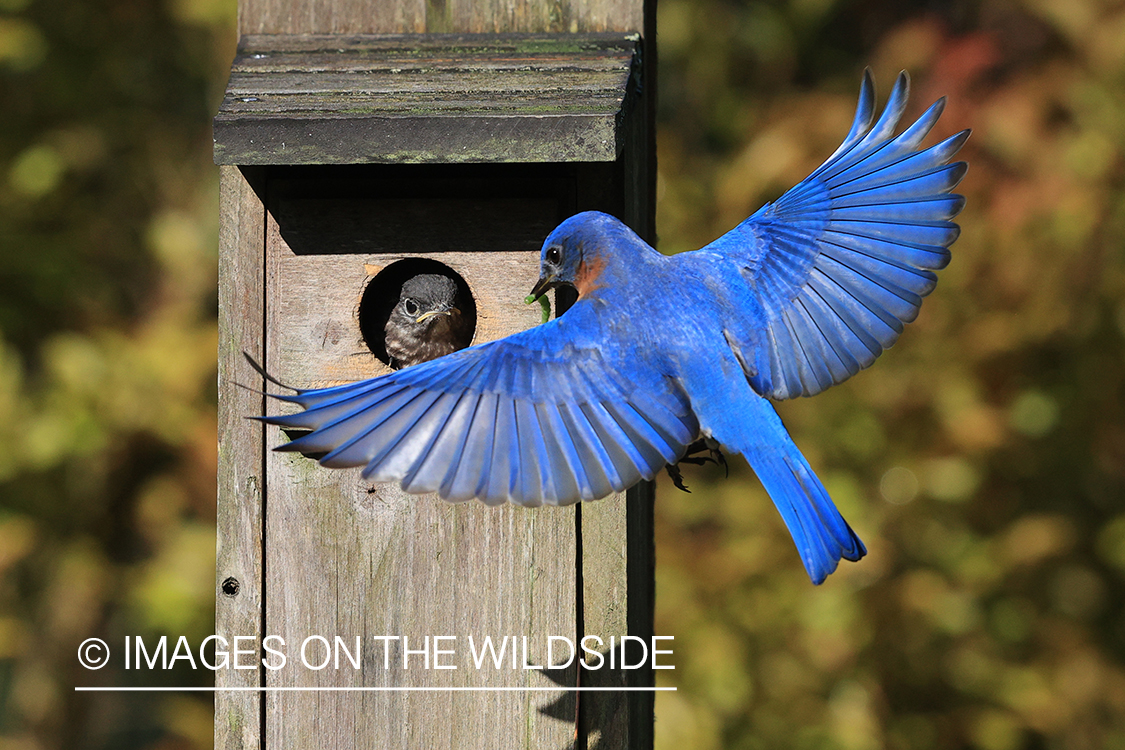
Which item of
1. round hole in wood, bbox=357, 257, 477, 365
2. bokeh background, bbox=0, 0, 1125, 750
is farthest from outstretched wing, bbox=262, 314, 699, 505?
bokeh background, bbox=0, 0, 1125, 750

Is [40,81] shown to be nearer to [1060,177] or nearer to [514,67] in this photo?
[514,67]

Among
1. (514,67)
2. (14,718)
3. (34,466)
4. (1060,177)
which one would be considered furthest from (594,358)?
(14,718)

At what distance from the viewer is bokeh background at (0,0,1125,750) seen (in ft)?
12.9

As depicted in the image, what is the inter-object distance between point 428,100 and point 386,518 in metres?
0.86

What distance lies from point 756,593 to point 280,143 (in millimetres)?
2211

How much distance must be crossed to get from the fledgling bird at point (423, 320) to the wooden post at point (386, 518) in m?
0.47

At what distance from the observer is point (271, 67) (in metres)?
2.74

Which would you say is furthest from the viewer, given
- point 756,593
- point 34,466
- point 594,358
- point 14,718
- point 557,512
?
point 14,718

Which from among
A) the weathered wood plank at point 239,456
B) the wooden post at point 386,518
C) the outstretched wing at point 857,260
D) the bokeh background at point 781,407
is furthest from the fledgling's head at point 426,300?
the bokeh background at point 781,407

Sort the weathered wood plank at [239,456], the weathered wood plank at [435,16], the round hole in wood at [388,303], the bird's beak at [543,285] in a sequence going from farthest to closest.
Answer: the round hole in wood at [388,303]
the weathered wood plank at [435,16]
the weathered wood plank at [239,456]
the bird's beak at [543,285]

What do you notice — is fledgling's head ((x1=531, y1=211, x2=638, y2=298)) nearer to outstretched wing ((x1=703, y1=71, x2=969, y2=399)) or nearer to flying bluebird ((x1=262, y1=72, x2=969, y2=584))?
flying bluebird ((x1=262, y1=72, x2=969, y2=584))

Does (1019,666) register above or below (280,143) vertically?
below

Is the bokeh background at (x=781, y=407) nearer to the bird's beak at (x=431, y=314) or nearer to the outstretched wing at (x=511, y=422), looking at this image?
the bird's beak at (x=431, y=314)

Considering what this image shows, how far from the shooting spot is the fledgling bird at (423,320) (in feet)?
10.4
